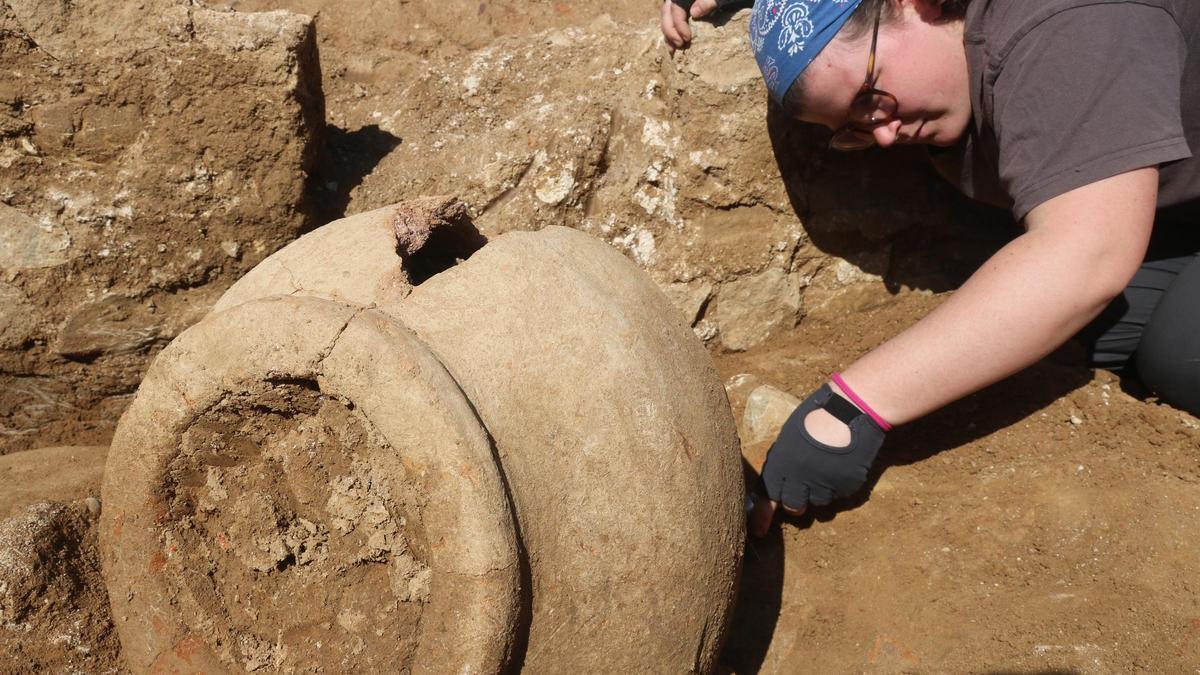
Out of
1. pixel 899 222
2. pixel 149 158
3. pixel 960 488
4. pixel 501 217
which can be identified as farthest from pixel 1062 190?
pixel 149 158

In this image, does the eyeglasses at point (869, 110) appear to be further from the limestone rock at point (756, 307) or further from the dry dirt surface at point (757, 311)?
the limestone rock at point (756, 307)

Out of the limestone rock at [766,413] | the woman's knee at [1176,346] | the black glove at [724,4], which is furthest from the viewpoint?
the black glove at [724,4]

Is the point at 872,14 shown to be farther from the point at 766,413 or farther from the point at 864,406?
the point at 766,413

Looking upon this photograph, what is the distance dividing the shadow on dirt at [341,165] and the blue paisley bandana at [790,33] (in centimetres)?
114

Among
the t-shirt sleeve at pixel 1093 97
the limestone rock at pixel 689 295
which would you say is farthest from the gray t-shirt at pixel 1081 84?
the limestone rock at pixel 689 295

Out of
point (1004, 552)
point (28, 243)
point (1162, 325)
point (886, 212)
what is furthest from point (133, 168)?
point (1162, 325)

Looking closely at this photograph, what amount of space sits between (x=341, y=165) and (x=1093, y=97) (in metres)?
1.88

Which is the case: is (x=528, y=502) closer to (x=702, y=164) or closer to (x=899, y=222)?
(x=702, y=164)

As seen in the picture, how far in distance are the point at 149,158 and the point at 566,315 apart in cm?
128

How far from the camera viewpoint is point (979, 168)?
7.08 ft

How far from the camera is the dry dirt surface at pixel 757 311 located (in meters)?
1.78

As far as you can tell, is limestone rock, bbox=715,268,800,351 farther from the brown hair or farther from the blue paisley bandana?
the brown hair

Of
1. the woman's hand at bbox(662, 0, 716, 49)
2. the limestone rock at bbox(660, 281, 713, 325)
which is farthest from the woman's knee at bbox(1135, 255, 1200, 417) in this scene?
the woman's hand at bbox(662, 0, 716, 49)

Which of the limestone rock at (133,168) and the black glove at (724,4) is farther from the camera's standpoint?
the black glove at (724,4)
